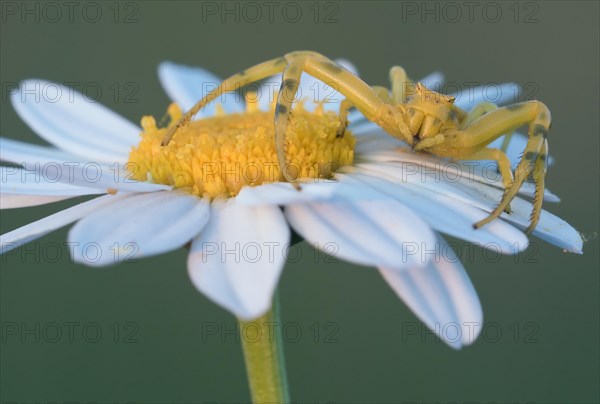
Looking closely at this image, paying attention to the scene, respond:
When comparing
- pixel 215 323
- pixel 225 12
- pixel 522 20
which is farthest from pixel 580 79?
pixel 215 323

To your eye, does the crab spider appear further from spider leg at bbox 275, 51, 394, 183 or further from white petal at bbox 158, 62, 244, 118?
white petal at bbox 158, 62, 244, 118

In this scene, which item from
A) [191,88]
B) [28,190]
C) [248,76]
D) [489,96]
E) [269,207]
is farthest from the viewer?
[191,88]

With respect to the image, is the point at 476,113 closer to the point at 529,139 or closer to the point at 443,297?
the point at 529,139

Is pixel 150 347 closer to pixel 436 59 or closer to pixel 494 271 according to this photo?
pixel 494 271

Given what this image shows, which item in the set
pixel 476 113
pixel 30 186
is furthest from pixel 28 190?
pixel 476 113

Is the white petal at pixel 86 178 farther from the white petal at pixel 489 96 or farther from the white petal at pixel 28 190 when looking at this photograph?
the white petal at pixel 489 96

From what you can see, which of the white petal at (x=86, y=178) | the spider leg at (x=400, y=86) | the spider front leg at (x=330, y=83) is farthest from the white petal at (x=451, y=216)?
the white petal at (x=86, y=178)

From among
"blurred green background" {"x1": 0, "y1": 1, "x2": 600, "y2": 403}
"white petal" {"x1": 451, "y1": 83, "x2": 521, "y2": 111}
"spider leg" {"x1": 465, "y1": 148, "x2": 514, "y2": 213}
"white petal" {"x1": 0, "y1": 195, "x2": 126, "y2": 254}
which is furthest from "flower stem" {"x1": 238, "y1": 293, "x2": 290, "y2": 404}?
"blurred green background" {"x1": 0, "y1": 1, "x2": 600, "y2": 403}
